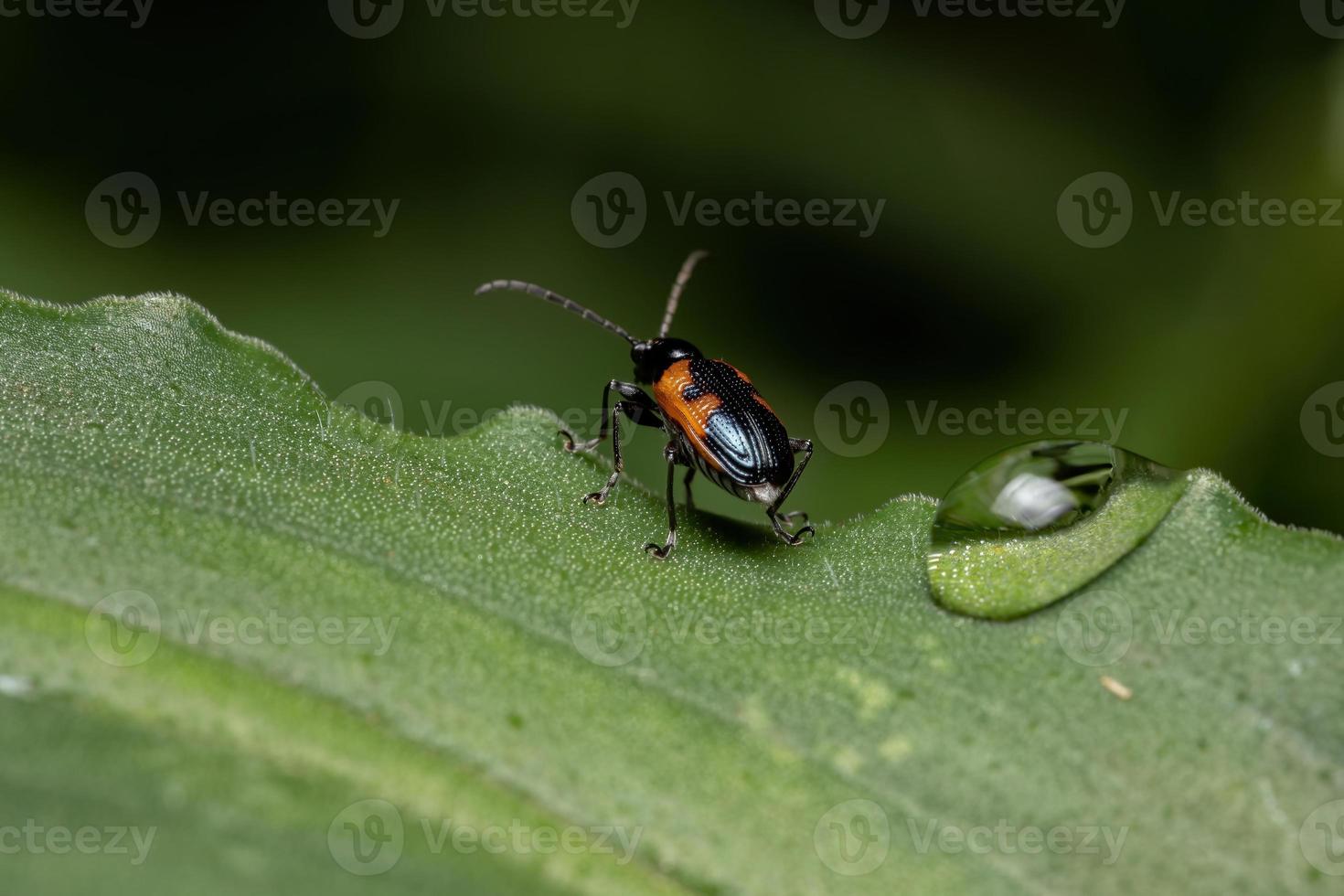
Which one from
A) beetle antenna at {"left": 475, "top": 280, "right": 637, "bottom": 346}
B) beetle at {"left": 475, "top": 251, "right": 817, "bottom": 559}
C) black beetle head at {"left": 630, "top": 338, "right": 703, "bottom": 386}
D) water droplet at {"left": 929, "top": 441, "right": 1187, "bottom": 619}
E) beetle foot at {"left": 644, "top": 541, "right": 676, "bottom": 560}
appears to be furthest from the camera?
beetle antenna at {"left": 475, "top": 280, "right": 637, "bottom": 346}

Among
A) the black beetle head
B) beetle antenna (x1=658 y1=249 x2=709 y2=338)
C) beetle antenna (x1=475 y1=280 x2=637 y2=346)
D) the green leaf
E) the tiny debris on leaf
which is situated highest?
beetle antenna (x1=658 y1=249 x2=709 y2=338)

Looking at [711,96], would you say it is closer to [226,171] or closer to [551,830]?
[226,171]

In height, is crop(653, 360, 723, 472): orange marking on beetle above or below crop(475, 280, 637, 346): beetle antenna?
below

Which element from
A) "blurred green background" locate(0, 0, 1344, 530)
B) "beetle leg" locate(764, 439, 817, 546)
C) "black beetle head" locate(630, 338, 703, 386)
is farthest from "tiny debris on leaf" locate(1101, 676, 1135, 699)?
"blurred green background" locate(0, 0, 1344, 530)

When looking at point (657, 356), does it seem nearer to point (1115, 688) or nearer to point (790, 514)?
point (790, 514)

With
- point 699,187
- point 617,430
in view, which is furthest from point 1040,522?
point 699,187

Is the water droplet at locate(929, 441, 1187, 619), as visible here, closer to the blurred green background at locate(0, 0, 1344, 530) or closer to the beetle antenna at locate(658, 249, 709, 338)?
the blurred green background at locate(0, 0, 1344, 530)
